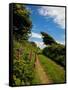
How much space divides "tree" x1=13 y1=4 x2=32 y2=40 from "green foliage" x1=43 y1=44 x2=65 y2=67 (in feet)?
0.65

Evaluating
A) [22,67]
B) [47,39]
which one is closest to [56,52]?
[47,39]

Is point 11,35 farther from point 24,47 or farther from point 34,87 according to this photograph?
point 34,87

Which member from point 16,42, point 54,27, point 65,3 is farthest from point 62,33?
point 16,42

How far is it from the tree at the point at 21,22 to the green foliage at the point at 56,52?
197 millimetres

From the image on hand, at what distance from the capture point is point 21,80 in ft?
6.91

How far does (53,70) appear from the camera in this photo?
221cm

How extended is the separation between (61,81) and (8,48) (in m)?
0.47

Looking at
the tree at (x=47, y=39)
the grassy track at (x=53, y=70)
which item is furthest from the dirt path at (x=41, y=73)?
the tree at (x=47, y=39)

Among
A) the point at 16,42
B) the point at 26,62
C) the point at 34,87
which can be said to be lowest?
the point at 34,87

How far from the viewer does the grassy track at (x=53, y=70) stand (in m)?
2.18

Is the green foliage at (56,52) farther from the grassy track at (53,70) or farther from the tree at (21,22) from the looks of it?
the tree at (21,22)

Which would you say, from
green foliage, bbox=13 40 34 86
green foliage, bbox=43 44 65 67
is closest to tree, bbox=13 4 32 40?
green foliage, bbox=13 40 34 86

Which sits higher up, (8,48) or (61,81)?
(8,48)

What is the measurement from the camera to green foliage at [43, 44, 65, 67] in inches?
86.7
